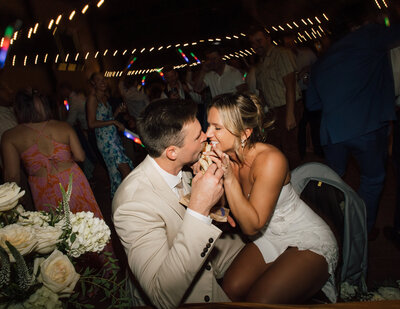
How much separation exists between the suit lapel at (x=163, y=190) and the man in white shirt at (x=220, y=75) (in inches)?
123

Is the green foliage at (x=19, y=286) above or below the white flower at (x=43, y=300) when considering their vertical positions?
above

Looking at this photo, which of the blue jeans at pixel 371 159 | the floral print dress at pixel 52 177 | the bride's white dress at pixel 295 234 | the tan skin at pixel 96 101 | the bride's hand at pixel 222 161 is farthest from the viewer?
the tan skin at pixel 96 101

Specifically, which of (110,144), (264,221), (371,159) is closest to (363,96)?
(371,159)

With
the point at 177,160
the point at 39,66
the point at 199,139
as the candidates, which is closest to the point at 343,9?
the point at 199,139

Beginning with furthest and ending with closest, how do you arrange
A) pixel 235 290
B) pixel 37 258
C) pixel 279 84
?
1. pixel 279 84
2. pixel 235 290
3. pixel 37 258

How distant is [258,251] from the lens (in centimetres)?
187

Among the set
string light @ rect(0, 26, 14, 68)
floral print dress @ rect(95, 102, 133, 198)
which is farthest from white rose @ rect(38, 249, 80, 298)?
string light @ rect(0, 26, 14, 68)

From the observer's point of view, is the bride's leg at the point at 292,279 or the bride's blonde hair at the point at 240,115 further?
the bride's blonde hair at the point at 240,115

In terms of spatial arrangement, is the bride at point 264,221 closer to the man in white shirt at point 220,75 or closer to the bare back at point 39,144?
the bare back at point 39,144

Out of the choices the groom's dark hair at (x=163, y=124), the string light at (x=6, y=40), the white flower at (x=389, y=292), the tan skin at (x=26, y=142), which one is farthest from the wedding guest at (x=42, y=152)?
the string light at (x=6, y=40)

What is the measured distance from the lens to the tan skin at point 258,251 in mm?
1537

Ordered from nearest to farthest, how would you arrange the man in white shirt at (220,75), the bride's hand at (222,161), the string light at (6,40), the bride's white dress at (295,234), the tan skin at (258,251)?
the bride's hand at (222,161) < the tan skin at (258,251) < the bride's white dress at (295,234) < the man in white shirt at (220,75) < the string light at (6,40)

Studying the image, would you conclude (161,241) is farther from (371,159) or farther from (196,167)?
(371,159)

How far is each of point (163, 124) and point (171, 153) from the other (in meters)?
0.17
